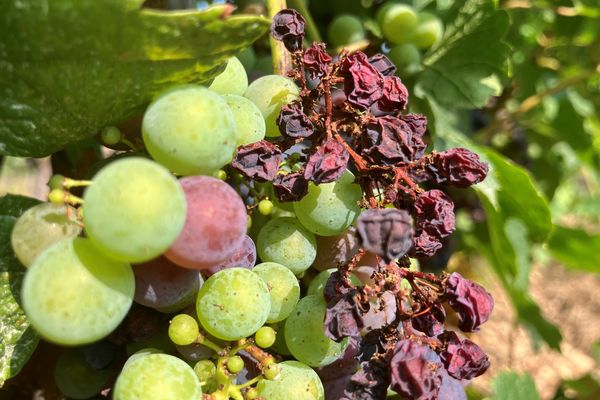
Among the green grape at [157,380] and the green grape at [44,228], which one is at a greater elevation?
the green grape at [44,228]

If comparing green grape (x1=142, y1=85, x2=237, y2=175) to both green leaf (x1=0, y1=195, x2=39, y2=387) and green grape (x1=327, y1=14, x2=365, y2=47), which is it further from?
green grape (x1=327, y1=14, x2=365, y2=47)

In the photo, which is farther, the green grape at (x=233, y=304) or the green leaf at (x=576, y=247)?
the green leaf at (x=576, y=247)

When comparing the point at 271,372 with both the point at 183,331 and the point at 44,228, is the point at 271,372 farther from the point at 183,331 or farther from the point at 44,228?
the point at 44,228

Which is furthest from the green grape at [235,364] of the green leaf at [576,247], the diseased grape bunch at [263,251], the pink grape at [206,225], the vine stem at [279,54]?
the green leaf at [576,247]

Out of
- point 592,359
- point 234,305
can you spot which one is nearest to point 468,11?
point 234,305

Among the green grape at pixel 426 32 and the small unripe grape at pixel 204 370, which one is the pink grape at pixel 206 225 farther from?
the green grape at pixel 426 32

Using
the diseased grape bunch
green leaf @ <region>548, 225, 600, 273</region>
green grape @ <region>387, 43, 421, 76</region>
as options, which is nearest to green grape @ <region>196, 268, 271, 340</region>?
the diseased grape bunch

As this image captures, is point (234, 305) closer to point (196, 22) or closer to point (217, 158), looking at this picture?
point (217, 158)
